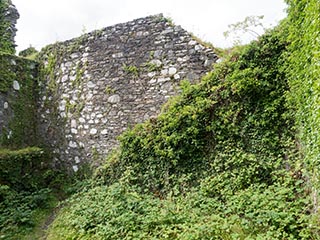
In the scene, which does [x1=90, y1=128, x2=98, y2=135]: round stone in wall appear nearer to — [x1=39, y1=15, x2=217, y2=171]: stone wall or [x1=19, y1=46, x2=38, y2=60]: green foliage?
[x1=39, y1=15, x2=217, y2=171]: stone wall

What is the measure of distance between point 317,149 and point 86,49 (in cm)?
548

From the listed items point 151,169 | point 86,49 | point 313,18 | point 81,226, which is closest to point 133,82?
point 86,49

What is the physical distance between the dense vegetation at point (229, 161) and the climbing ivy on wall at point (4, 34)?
4494 millimetres

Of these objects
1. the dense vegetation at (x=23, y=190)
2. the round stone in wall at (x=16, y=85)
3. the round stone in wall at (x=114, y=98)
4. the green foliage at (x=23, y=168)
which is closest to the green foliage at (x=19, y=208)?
the dense vegetation at (x=23, y=190)

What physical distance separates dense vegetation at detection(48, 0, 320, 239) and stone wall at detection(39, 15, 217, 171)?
0.97m

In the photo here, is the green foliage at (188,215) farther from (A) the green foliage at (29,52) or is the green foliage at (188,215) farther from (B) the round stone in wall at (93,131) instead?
(A) the green foliage at (29,52)

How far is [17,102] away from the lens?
7.38 meters

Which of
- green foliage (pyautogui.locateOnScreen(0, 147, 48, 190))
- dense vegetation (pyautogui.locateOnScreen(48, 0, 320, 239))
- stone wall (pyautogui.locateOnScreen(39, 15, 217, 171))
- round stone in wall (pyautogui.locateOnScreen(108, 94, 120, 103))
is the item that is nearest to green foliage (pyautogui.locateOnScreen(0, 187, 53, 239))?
green foliage (pyautogui.locateOnScreen(0, 147, 48, 190))

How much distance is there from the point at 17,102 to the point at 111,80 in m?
2.16

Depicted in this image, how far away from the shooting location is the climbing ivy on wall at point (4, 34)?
27.5ft

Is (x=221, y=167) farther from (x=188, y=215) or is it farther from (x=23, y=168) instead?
(x=23, y=168)

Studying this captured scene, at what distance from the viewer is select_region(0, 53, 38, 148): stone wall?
705cm

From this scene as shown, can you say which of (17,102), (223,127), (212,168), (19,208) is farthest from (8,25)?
(212,168)

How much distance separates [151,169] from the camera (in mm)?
5305
